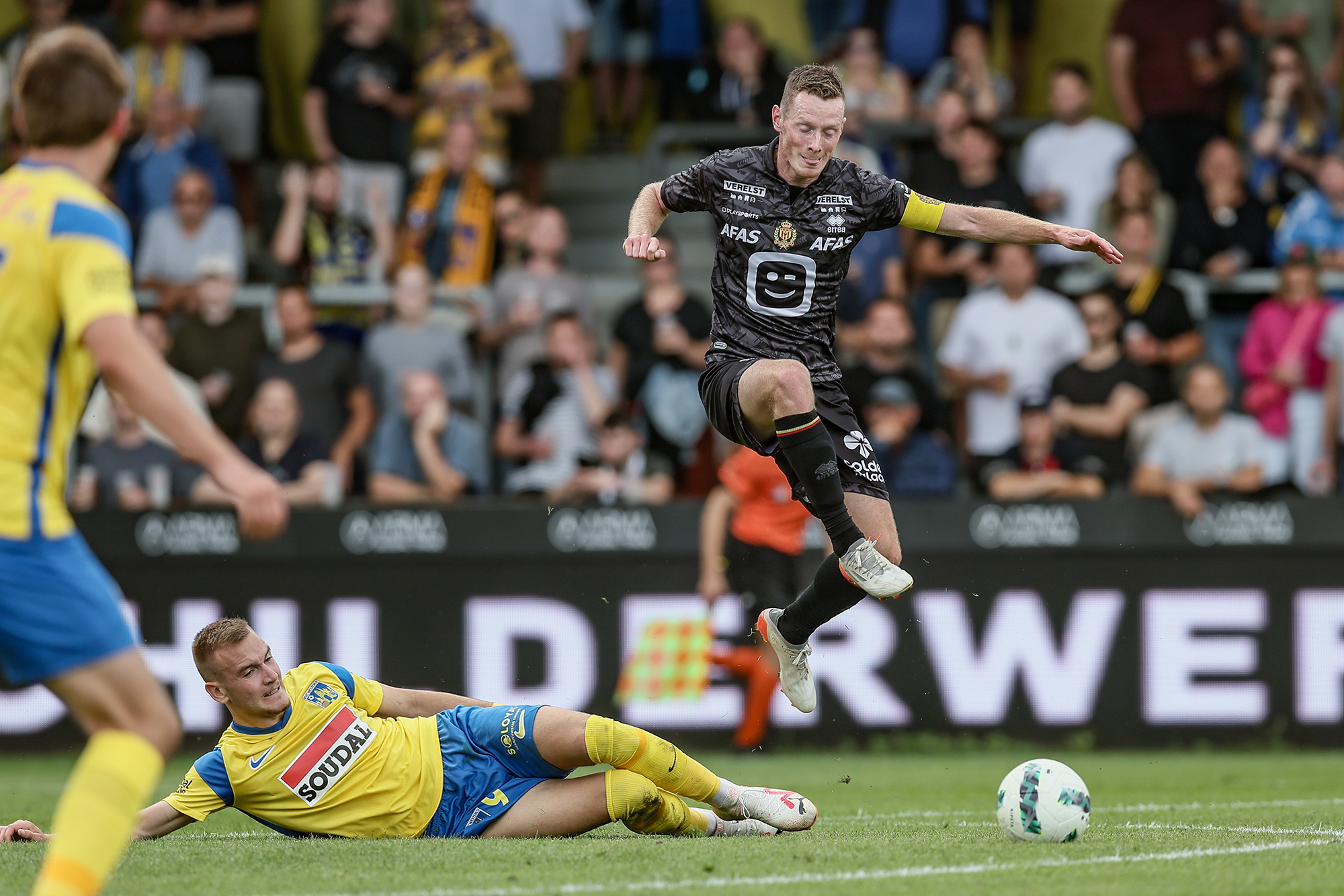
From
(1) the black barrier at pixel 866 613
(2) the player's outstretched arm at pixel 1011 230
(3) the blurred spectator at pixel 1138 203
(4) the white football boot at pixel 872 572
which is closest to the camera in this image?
(4) the white football boot at pixel 872 572

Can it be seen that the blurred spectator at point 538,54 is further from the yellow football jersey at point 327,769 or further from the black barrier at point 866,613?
the yellow football jersey at point 327,769

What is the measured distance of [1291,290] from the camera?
11859 millimetres

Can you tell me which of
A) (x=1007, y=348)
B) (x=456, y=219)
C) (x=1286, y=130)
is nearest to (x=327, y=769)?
(x=1007, y=348)

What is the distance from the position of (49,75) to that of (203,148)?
946 cm

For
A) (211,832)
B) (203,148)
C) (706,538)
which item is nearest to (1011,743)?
(706,538)

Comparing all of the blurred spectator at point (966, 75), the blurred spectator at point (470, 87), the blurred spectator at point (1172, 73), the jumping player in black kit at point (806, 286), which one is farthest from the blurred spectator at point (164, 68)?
the jumping player in black kit at point (806, 286)

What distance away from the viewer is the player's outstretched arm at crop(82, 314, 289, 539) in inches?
158

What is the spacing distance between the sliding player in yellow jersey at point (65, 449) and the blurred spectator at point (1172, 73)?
10.6m

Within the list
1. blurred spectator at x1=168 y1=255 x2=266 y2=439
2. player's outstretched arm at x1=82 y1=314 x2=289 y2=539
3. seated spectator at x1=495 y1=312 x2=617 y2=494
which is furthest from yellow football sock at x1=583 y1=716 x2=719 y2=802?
blurred spectator at x1=168 y1=255 x2=266 y2=439

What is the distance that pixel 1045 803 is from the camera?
20.3 ft

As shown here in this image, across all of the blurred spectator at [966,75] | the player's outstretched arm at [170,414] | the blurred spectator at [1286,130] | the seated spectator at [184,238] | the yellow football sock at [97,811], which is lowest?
the yellow football sock at [97,811]

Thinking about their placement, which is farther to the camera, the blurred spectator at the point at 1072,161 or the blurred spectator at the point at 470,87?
the blurred spectator at the point at 470,87

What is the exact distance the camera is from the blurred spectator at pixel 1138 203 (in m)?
12.2

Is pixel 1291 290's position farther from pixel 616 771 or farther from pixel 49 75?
pixel 49 75
